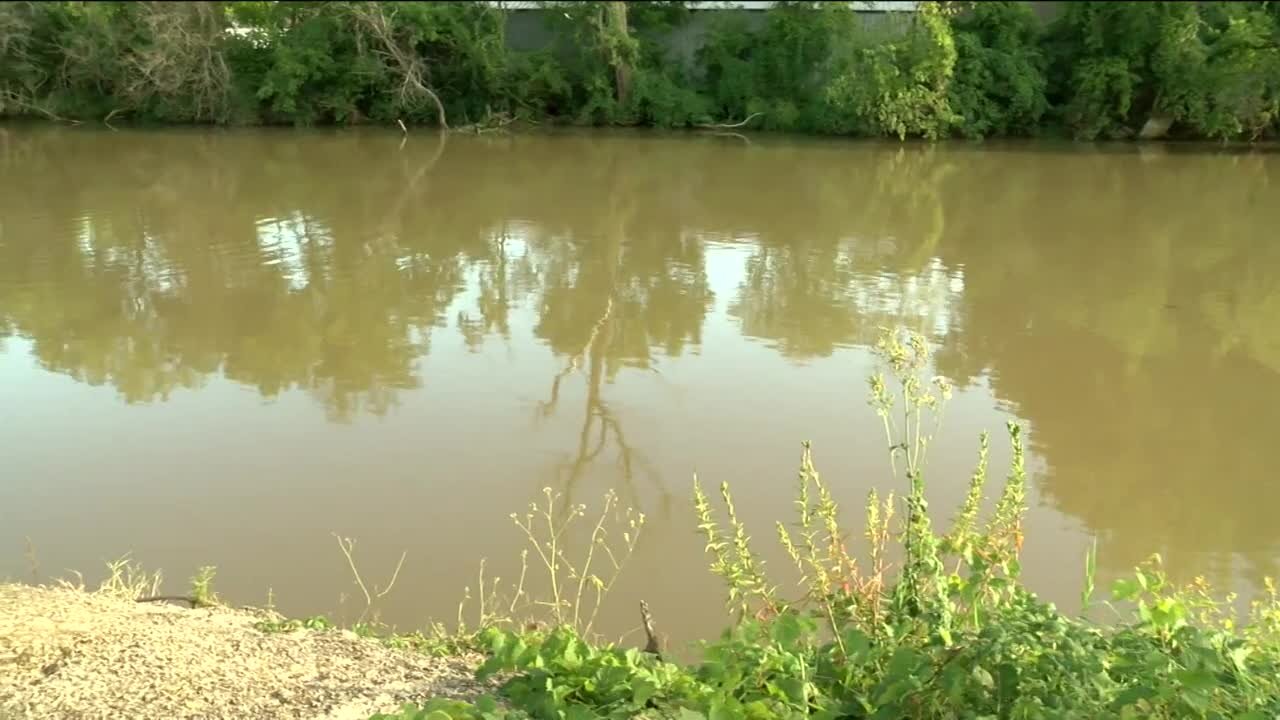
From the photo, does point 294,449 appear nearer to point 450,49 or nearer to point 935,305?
point 935,305

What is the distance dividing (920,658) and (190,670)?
1.90 m

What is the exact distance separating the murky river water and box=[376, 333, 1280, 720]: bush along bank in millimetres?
1116

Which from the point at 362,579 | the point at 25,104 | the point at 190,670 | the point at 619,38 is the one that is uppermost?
the point at 619,38

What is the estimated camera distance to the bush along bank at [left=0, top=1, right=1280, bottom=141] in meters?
18.1

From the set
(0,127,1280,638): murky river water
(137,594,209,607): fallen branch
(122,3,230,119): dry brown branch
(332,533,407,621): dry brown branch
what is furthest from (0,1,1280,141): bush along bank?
(137,594,209,607): fallen branch

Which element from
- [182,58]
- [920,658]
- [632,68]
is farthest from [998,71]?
[920,658]

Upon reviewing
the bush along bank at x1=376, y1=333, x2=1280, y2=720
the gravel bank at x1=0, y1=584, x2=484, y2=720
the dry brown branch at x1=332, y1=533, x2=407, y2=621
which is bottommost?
the dry brown branch at x1=332, y1=533, x2=407, y2=621

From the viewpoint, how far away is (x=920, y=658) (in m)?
2.58

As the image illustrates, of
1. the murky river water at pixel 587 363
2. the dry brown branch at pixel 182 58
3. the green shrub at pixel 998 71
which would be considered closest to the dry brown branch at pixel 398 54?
the dry brown branch at pixel 182 58

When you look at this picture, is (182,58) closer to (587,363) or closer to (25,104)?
(25,104)

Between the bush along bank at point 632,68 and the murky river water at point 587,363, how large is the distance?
171 inches

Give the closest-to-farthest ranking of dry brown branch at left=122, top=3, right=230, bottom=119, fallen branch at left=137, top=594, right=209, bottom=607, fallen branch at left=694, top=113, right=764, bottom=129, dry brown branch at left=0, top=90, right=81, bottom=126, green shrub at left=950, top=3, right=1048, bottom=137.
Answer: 1. fallen branch at left=137, top=594, right=209, bottom=607
2. green shrub at left=950, top=3, right=1048, bottom=137
3. dry brown branch at left=122, top=3, right=230, bottom=119
4. fallen branch at left=694, top=113, right=764, bottom=129
5. dry brown branch at left=0, top=90, right=81, bottom=126

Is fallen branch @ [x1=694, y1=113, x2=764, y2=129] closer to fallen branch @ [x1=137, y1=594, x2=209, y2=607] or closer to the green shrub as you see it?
the green shrub

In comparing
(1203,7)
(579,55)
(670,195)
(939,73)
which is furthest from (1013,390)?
(579,55)
